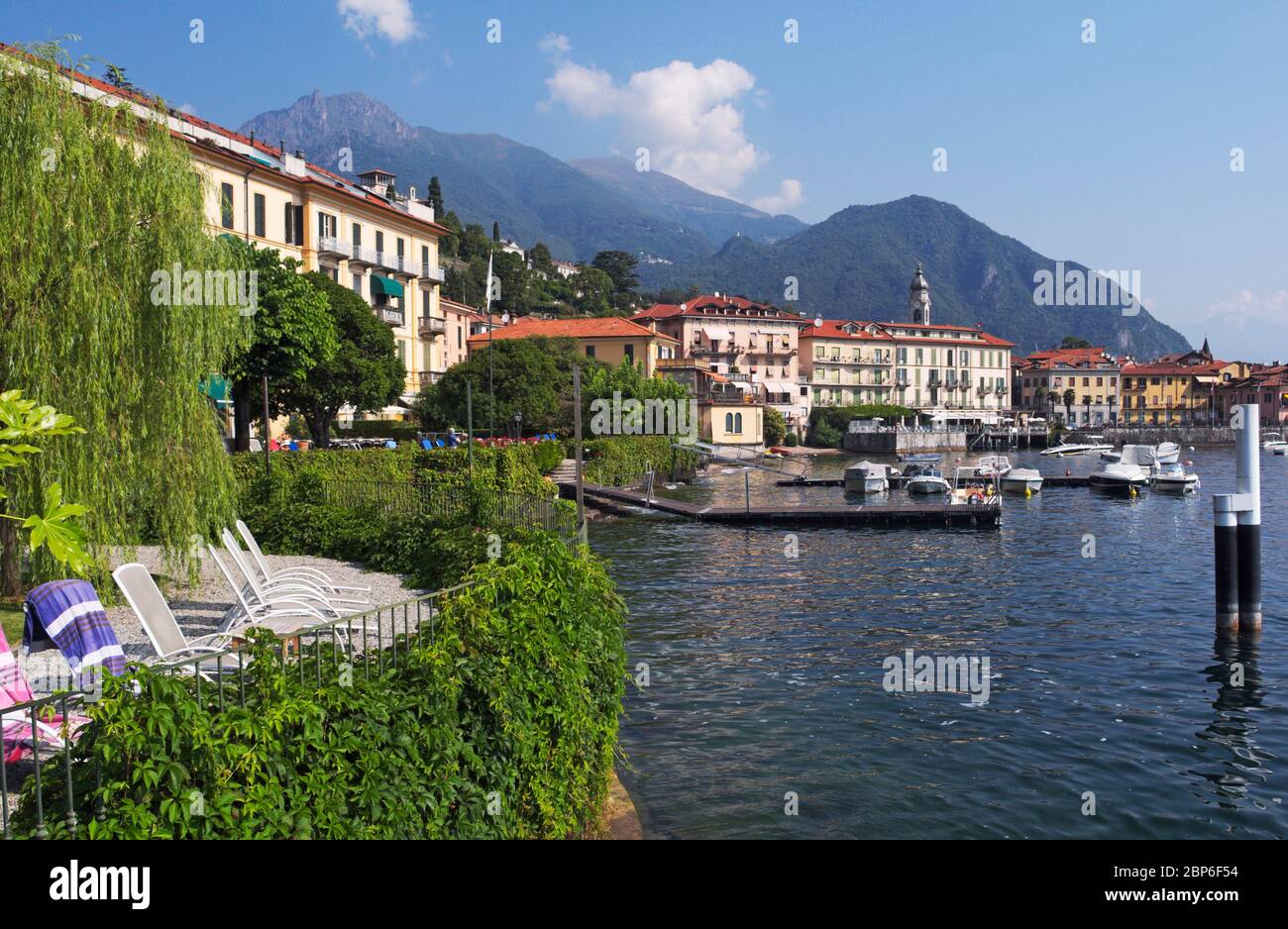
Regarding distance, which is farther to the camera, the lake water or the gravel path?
the lake water

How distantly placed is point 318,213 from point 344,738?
55.6m

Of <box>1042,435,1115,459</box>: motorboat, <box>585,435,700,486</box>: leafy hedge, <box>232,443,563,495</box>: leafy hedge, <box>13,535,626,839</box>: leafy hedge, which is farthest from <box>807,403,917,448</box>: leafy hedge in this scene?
<box>13,535,626,839</box>: leafy hedge

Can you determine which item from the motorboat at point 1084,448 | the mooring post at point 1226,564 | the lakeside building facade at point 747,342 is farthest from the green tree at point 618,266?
the mooring post at point 1226,564

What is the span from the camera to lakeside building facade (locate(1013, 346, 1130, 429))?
160 m

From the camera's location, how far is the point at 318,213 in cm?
5584

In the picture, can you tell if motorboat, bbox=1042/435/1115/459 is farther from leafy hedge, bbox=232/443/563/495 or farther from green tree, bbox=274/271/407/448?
leafy hedge, bbox=232/443/563/495

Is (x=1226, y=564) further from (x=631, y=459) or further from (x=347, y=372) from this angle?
(x=631, y=459)

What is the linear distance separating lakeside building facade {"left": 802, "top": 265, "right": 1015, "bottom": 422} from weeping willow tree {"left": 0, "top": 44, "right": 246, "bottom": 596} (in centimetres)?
11861

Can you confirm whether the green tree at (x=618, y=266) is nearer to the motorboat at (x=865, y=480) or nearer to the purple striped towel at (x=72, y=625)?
the motorboat at (x=865, y=480)

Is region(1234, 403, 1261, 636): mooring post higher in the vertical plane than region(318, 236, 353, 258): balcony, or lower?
lower

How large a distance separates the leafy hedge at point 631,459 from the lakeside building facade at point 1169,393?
117 meters

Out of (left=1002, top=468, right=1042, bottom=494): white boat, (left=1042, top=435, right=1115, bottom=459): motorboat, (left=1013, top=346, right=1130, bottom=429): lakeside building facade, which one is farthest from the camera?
(left=1013, top=346, right=1130, bottom=429): lakeside building facade

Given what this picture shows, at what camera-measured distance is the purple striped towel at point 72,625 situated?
9.50 meters

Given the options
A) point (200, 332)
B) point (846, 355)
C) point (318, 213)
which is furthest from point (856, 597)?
point (846, 355)
